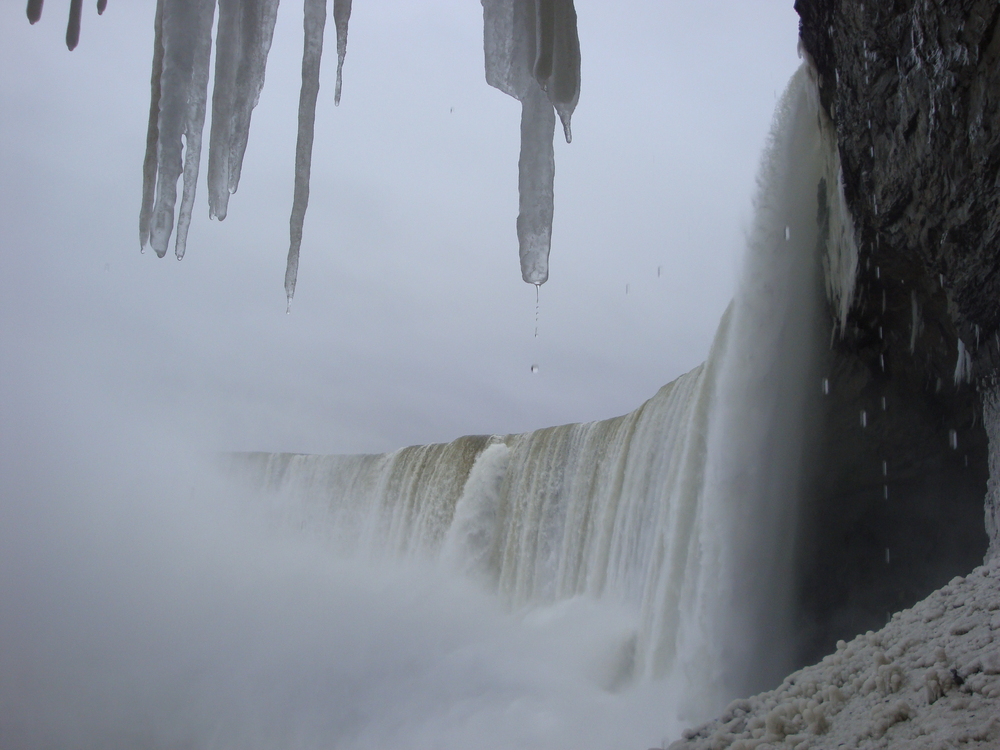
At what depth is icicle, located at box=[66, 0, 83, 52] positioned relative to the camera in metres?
3.00

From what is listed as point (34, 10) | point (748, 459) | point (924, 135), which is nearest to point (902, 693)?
point (924, 135)

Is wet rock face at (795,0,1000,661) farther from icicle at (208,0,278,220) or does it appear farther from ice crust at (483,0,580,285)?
icicle at (208,0,278,220)

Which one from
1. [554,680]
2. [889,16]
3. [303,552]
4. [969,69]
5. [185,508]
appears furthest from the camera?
[185,508]

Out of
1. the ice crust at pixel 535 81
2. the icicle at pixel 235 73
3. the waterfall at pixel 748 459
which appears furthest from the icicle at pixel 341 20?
the waterfall at pixel 748 459

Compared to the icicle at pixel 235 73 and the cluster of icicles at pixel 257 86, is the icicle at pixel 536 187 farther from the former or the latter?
the icicle at pixel 235 73

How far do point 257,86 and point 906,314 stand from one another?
425cm

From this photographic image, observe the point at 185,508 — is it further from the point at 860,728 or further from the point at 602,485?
the point at 860,728

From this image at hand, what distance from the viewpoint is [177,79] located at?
10.0 feet

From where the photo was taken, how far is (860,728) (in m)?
2.07

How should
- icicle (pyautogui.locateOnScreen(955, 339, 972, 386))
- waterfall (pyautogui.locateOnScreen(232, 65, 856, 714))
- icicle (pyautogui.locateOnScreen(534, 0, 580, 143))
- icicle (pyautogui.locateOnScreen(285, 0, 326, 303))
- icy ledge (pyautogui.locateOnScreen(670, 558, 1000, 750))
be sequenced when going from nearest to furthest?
icy ledge (pyautogui.locateOnScreen(670, 558, 1000, 750))
icicle (pyautogui.locateOnScreen(534, 0, 580, 143))
icicle (pyautogui.locateOnScreen(285, 0, 326, 303))
icicle (pyautogui.locateOnScreen(955, 339, 972, 386))
waterfall (pyautogui.locateOnScreen(232, 65, 856, 714))

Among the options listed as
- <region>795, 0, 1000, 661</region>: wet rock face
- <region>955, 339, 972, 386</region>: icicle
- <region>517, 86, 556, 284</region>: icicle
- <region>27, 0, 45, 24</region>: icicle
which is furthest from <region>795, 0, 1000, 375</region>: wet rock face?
<region>27, 0, 45, 24</region>: icicle

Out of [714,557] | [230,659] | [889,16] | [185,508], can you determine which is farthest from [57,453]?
[889,16]

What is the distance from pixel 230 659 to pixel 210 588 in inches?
152

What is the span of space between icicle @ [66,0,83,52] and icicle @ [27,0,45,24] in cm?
13
